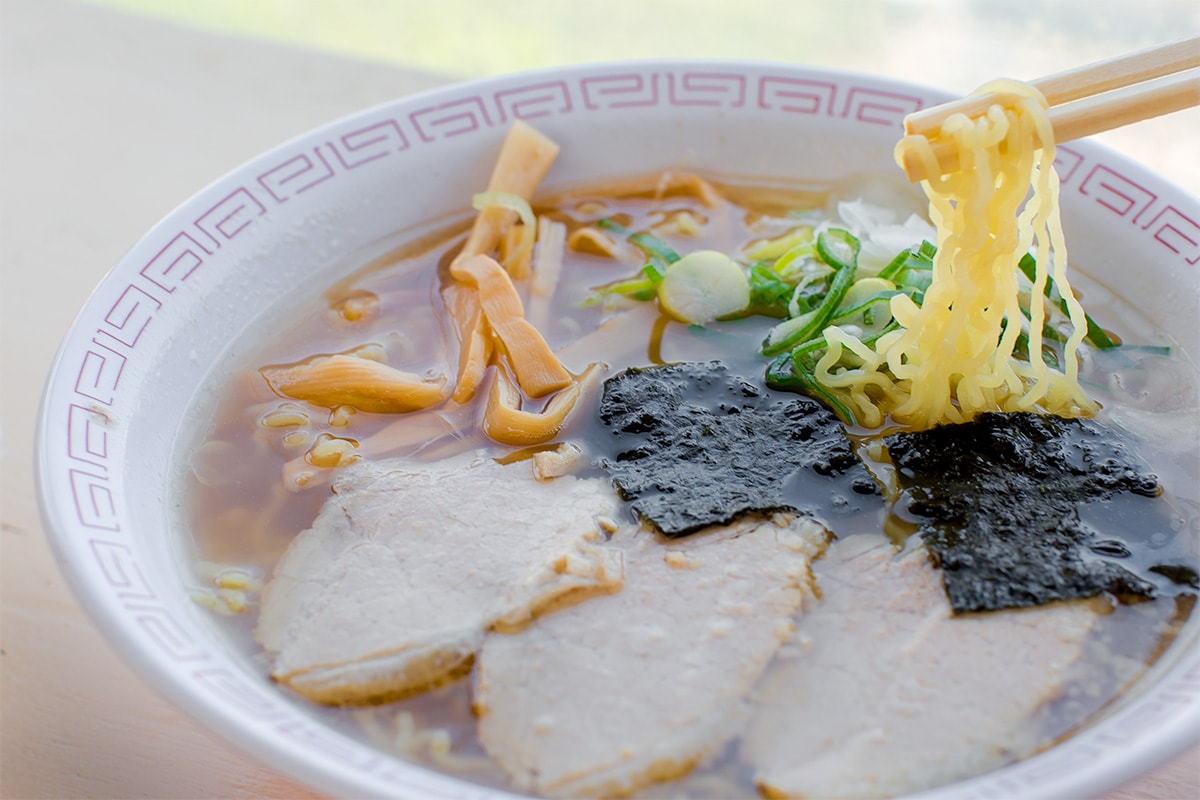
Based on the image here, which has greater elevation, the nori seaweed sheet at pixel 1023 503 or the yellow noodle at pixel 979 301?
the yellow noodle at pixel 979 301

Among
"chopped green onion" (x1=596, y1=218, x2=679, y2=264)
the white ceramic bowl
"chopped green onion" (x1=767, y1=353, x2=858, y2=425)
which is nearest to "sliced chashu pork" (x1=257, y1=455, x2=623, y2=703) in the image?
the white ceramic bowl

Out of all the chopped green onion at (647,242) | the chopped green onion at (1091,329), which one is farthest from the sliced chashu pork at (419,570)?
the chopped green onion at (1091,329)

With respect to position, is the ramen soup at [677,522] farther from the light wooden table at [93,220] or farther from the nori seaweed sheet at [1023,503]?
the light wooden table at [93,220]

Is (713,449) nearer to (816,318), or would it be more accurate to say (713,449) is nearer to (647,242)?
(816,318)

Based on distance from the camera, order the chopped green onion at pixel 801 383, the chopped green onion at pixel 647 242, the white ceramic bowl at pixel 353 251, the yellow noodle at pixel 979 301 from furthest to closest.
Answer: the chopped green onion at pixel 647 242 < the chopped green onion at pixel 801 383 < the yellow noodle at pixel 979 301 < the white ceramic bowl at pixel 353 251

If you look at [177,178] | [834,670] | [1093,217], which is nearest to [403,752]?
[834,670]

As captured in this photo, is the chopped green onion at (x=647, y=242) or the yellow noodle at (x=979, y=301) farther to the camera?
the chopped green onion at (x=647, y=242)
